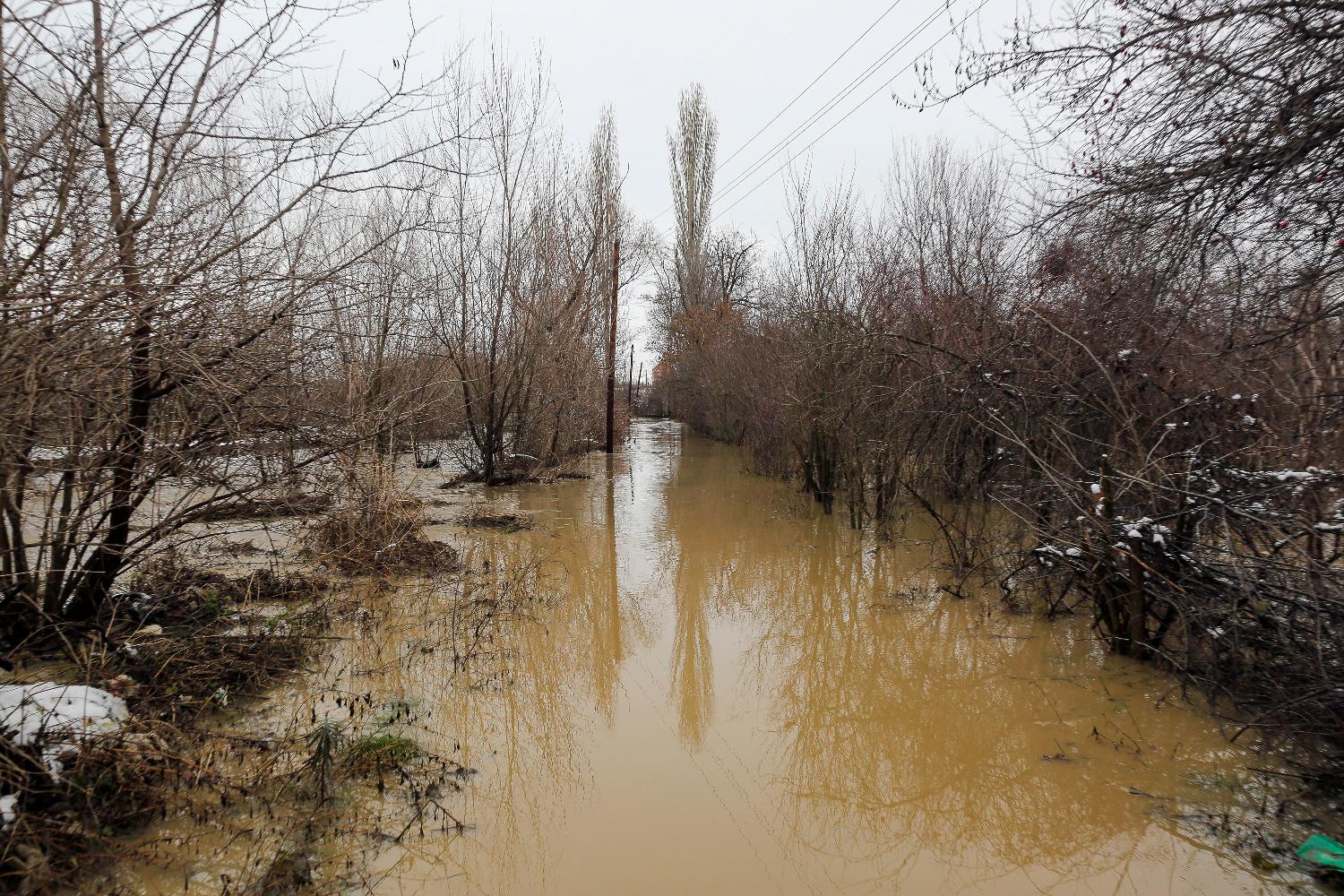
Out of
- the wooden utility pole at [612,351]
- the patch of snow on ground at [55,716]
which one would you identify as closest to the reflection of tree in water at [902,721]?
the patch of snow on ground at [55,716]

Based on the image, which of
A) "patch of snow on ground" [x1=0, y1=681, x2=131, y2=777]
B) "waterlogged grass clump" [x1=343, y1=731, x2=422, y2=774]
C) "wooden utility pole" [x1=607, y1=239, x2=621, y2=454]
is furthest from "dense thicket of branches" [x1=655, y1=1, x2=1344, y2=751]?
"wooden utility pole" [x1=607, y1=239, x2=621, y2=454]

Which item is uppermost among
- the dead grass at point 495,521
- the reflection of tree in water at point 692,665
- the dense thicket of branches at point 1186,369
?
the dense thicket of branches at point 1186,369

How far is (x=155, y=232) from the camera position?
3.92 meters

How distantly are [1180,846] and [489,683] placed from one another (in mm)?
3692

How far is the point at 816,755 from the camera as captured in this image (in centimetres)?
396

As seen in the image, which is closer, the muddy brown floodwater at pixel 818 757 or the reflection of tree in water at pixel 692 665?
the muddy brown floodwater at pixel 818 757

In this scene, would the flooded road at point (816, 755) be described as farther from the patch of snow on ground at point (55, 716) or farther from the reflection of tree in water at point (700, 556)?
the patch of snow on ground at point (55, 716)

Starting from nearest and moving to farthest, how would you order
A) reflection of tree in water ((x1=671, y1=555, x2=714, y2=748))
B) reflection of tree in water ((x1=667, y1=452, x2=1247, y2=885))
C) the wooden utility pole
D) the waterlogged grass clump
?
reflection of tree in water ((x1=667, y1=452, x2=1247, y2=885))
the waterlogged grass clump
reflection of tree in water ((x1=671, y1=555, x2=714, y2=748))
the wooden utility pole

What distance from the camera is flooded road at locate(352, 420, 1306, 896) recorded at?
2965 millimetres

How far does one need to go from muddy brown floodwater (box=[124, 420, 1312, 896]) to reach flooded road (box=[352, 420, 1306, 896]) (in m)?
0.01

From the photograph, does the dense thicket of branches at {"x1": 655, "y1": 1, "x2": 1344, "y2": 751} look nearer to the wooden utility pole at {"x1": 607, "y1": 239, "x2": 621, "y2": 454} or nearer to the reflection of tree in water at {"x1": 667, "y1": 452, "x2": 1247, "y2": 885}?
the reflection of tree in water at {"x1": 667, "y1": 452, "x2": 1247, "y2": 885}

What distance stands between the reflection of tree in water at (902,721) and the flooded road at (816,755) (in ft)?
0.05

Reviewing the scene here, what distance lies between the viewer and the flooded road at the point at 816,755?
9.73 feet

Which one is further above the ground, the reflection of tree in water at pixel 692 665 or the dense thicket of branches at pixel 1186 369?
the dense thicket of branches at pixel 1186 369
